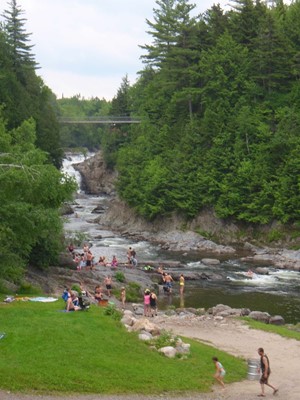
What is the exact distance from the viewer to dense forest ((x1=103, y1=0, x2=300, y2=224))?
6391 centimetres

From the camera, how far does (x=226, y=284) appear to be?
1699 inches

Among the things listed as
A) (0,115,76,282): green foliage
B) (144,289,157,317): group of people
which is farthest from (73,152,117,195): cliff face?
(144,289,157,317): group of people

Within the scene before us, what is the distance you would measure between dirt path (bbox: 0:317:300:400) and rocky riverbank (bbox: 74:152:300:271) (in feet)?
71.4

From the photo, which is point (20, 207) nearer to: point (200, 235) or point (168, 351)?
point (168, 351)

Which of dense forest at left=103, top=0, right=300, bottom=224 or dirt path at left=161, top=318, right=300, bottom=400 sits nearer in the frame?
dirt path at left=161, top=318, right=300, bottom=400

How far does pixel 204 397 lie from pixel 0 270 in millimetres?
12418

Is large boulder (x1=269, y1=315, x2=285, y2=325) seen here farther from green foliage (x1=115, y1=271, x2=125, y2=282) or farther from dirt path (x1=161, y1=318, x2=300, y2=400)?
green foliage (x1=115, y1=271, x2=125, y2=282)

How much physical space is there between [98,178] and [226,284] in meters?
66.6

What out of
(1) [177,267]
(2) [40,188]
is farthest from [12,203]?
(1) [177,267]

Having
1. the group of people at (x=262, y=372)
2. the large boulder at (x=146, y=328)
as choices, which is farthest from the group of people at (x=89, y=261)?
the group of people at (x=262, y=372)

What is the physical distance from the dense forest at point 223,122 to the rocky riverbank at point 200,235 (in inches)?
53.9

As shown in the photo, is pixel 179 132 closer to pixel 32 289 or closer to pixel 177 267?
pixel 177 267

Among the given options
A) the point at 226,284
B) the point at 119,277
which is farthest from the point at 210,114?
the point at 119,277

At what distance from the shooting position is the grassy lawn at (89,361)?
691 inches
